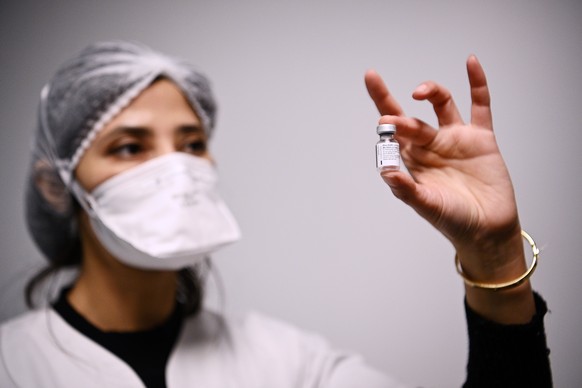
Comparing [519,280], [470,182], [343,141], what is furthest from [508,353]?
[343,141]

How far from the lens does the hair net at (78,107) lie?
1.00m

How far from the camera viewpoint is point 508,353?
698mm

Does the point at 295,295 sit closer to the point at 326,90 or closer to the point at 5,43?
the point at 326,90

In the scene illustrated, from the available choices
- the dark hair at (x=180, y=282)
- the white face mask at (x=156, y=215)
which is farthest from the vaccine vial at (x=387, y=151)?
the dark hair at (x=180, y=282)

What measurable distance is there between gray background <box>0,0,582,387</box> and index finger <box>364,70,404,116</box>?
10 centimetres

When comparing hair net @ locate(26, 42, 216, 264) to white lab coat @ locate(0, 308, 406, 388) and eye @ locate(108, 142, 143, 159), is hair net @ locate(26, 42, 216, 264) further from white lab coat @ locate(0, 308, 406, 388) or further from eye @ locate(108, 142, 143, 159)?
white lab coat @ locate(0, 308, 406, 388)

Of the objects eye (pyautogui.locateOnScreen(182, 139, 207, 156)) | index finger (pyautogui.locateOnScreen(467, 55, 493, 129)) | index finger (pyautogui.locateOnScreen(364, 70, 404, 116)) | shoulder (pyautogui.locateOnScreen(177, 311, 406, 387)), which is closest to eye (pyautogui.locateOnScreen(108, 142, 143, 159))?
eye (pyautogui.locateOnScreen(182, 139, 207, 156))

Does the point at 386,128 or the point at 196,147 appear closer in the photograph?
the point at 386,128

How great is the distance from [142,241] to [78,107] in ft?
1.18

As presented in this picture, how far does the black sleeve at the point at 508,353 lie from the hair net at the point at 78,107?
82cm

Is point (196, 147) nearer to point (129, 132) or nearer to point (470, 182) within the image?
point (129, 132)

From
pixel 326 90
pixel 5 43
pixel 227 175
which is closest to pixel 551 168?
pixel 326 90

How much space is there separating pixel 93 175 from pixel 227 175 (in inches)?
16.4

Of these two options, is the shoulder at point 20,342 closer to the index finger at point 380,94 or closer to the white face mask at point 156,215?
the white face mask at point 156,215
